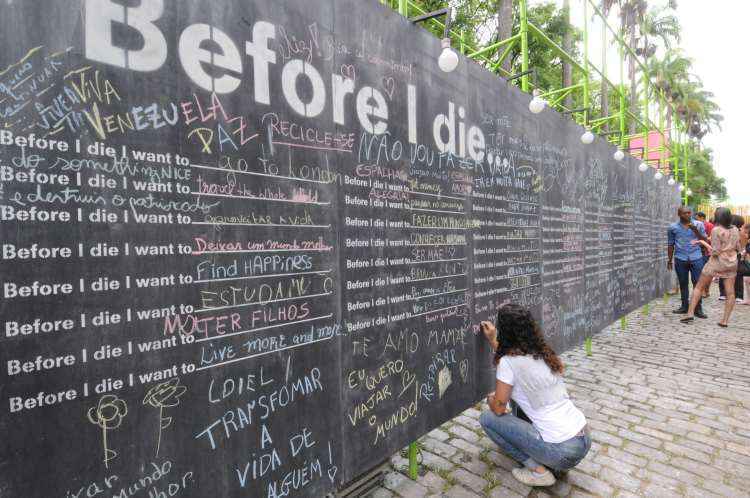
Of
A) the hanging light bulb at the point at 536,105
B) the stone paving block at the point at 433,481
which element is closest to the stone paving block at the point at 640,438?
the stone paving block at the point at 433,481

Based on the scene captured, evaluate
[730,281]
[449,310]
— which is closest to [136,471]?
[449,310]

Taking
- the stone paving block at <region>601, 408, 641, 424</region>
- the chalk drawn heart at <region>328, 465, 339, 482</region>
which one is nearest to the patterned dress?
the stone paving block at <region>601, 408, 641, 424</region>

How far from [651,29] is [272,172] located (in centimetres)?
4494

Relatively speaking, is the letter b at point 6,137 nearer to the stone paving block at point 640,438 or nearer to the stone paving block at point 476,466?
the stone paving block at point 476,466

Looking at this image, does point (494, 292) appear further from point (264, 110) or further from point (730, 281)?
point (730, 281)

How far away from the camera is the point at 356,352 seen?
2.62 metres

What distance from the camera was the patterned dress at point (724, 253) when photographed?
25.5ft

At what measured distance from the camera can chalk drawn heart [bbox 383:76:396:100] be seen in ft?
9.38

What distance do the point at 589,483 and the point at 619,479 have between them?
0.81 ft

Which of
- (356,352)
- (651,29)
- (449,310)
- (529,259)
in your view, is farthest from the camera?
(651,29)

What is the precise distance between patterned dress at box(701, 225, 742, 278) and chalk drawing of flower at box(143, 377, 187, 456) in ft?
30.5

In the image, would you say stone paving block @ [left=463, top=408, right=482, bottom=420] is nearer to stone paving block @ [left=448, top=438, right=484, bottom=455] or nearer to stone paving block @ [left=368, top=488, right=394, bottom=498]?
stone paving block @ [left=448, top=438, right=484, bottom=455]

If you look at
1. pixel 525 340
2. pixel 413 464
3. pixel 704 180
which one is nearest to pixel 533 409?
pixel 525 340

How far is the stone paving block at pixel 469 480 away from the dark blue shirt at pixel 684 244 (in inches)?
334
